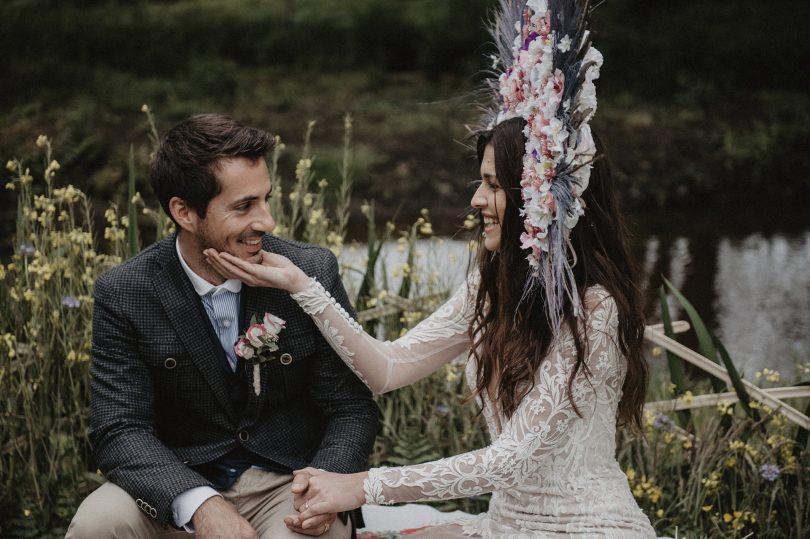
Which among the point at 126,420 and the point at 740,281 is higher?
the point at 740,281

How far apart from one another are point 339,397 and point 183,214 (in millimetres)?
676

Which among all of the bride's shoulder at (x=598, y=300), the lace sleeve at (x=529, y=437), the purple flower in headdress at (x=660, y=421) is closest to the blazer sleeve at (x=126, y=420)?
the lace sleeve at (x=529, y=437)

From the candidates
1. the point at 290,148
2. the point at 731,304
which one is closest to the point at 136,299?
the point at 731,304

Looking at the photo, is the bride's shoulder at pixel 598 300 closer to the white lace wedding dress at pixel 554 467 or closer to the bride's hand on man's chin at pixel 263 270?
the white lace wedding dress at pixel 554 467

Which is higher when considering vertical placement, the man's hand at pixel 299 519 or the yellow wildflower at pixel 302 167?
the yellow wildflower at pixel 302 167

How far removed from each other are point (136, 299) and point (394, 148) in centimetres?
1062

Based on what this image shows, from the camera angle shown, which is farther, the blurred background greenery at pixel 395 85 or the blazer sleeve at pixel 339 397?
the blurred background greenery at pixel 395 85

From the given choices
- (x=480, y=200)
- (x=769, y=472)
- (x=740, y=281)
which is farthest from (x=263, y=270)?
(x=740, y=281)

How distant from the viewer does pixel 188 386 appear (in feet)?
8.82

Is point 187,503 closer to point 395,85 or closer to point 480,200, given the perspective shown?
point 480,200

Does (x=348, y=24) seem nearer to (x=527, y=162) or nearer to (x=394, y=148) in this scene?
(x=394, y=148)

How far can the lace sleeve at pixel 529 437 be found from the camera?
7.92ft

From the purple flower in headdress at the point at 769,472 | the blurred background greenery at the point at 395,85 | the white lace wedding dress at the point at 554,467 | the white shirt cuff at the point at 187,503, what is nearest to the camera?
the white lace wedding dress at the point at 554,467

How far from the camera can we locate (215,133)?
8.52 ft
